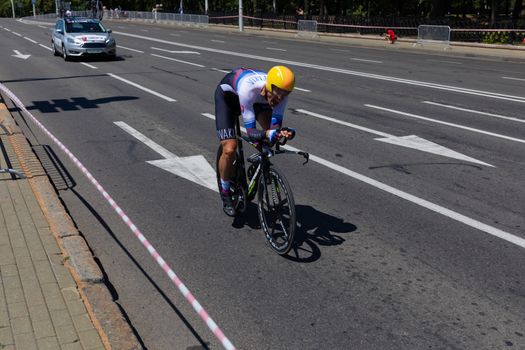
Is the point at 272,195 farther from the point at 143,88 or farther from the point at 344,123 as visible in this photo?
the point at 143,88

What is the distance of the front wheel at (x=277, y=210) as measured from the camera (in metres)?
4.95

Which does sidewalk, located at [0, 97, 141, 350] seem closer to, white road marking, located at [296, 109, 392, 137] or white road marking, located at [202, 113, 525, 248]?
white road marking, located at [202, 113, 525, 248]

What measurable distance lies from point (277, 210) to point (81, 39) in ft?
62.8

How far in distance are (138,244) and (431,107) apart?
9174mm

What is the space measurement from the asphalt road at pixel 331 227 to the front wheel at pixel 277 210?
0.15m

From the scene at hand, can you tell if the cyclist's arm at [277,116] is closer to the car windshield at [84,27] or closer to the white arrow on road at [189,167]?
the white arrow on road at [189,167]

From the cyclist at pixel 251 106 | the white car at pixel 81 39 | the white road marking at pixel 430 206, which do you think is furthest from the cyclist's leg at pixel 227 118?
the white car at pixel 81 39

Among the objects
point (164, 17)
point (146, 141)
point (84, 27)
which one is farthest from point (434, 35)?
point (164, 17)

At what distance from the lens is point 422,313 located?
418cm

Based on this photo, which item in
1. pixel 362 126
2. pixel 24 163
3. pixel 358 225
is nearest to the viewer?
pixel 358 225

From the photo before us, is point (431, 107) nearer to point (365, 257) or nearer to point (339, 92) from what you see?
point (339, 92)

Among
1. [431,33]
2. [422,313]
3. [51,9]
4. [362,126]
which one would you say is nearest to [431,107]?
[362,126]

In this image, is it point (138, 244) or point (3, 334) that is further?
point (138, 244)

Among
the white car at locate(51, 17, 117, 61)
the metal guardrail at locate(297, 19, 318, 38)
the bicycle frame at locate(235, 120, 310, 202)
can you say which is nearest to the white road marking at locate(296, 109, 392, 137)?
the bicycle frame at locate(235, 120, 310, 202)
